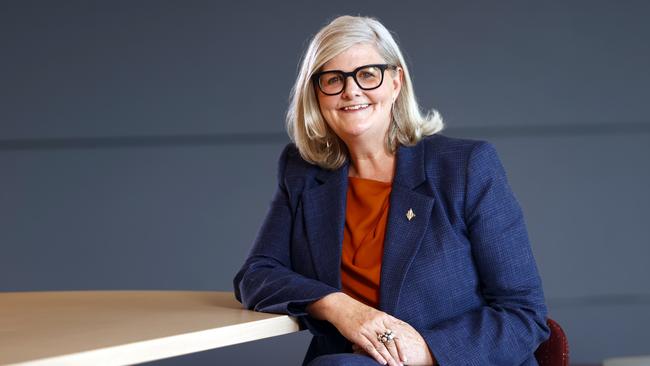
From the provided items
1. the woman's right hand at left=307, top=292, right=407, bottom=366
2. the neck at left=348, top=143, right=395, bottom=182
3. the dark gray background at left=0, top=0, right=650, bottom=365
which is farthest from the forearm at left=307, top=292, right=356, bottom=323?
the dark gray background at left=0, top=0, right=650, bottom=365

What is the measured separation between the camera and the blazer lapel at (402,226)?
2279 millimetres

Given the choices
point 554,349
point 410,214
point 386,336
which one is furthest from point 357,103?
point 554,349

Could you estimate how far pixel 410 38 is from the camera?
15.9 feet

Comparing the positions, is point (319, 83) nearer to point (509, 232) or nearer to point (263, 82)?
point (509, 232)

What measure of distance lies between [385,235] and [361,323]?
0.27 m

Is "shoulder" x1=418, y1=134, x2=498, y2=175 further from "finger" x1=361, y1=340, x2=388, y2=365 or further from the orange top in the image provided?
"finger" x1=361, y1=340, x2=388, y2=365

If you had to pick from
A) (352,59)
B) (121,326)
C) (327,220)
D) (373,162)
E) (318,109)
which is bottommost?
(121,326)

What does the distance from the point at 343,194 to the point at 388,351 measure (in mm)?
502

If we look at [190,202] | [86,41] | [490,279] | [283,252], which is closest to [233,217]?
[190,202]

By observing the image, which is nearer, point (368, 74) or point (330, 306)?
point (330, 306)

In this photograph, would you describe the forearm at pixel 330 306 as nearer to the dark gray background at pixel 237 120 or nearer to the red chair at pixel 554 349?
the red chair at pixel 554 349

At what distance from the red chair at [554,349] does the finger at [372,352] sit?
429 mm

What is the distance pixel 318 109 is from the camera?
2.58 m

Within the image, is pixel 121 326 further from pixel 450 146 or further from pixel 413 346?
pixel 450 146
